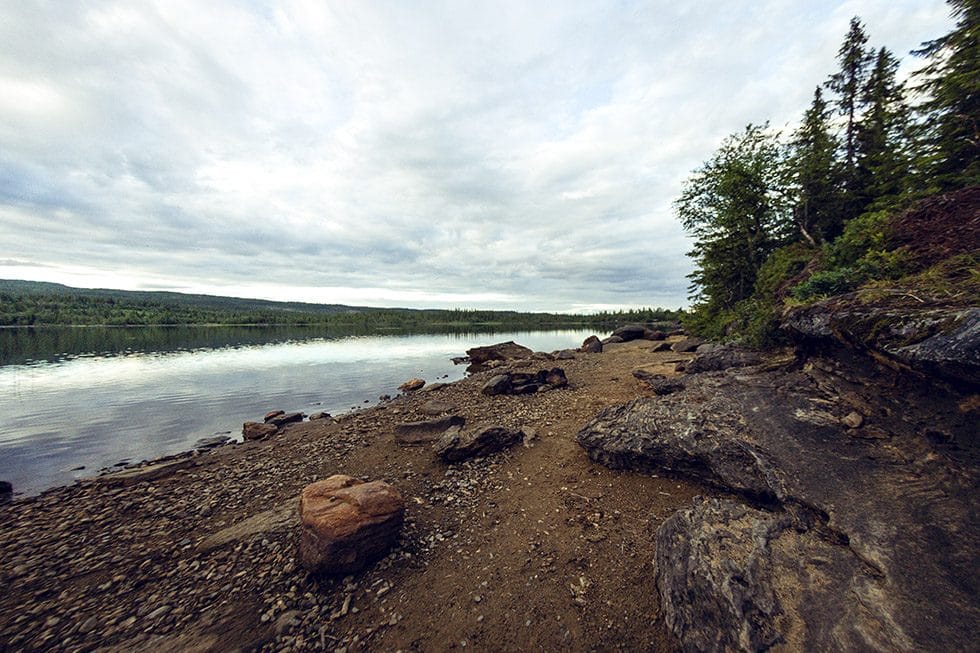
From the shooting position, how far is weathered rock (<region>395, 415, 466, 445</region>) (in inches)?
391

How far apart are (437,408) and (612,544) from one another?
914 centimetres

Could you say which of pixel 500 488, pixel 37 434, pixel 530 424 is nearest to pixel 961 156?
pixel 530 424

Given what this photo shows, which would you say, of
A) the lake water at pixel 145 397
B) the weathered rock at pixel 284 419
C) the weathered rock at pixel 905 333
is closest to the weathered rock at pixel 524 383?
the lake water at pixel 145 397

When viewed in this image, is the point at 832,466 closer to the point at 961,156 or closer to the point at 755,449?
the point at 755,449

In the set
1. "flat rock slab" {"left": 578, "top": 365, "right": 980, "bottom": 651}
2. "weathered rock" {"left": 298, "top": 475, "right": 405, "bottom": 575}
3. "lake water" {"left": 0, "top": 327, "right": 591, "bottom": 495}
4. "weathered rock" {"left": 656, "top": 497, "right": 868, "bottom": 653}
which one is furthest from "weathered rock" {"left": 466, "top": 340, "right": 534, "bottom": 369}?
"weathered rock" {"left": 656, "top": 497, "right": 868, "bottom": 653}

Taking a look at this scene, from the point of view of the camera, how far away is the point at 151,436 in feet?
44.3

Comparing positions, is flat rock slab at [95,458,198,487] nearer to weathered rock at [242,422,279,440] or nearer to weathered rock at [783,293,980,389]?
weathered rock at [242,422,279,440]

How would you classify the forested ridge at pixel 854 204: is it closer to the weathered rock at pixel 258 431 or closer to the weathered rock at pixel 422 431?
the weathered rock at pixel 422 431

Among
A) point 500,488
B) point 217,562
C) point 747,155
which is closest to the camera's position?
point 217,562

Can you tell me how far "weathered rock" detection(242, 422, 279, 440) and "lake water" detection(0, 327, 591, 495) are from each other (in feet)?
5.18

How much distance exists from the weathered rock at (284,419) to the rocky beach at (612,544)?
18.8 ft

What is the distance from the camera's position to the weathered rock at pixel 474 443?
8266 millimetres

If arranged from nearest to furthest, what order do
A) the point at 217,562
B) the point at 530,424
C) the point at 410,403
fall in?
the point at 217,562
the point at 530,424
the point at 410,403

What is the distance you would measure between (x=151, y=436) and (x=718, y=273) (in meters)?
32.5
